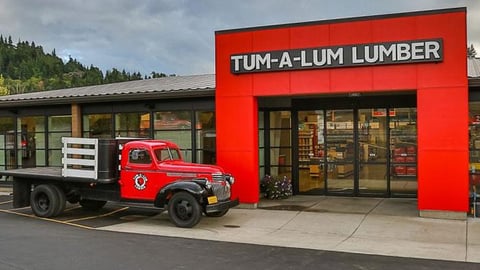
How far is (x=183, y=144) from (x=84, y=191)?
4.23 meters

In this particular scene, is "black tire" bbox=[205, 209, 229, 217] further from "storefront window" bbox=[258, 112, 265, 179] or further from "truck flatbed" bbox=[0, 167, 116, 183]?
"storefront window" bbox=[258, 112, 265, 179]

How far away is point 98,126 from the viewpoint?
57.4 feet

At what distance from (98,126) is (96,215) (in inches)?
214

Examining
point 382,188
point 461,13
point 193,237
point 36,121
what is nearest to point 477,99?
point 461,13

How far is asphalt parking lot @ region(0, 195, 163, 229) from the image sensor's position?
1170cm

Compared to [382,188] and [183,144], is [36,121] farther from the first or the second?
[382,188]

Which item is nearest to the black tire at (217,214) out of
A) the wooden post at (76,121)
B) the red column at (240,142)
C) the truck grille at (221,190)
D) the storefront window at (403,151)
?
the truck grille at (221,190)

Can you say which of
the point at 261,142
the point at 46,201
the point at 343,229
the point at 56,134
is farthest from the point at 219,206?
the point at 56,134

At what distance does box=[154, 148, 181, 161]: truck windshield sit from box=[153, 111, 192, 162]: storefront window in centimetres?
336

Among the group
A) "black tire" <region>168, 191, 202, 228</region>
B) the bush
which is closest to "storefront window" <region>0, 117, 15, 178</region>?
the bush

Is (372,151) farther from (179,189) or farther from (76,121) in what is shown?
(76,121)

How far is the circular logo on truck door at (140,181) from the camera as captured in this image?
37.7ft

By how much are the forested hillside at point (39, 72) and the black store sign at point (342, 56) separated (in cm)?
6698

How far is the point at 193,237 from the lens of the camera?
9844 mm
